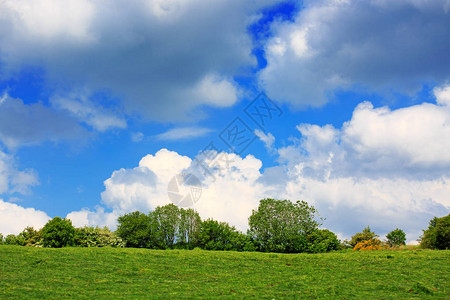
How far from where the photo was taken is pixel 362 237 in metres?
63.0

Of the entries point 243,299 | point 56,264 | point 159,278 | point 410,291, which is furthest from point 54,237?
point 410,291

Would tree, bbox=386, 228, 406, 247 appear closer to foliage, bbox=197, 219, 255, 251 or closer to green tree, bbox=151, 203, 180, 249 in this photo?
foliage, bbox=197, 219, 255, 251

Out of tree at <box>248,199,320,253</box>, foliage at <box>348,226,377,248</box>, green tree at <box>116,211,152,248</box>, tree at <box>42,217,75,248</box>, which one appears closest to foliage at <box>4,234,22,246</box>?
tree at <box>42,217,75,248</box>

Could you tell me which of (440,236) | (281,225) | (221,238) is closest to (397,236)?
(440,236)

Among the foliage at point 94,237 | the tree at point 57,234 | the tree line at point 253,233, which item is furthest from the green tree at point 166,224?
the tree at point 57,234

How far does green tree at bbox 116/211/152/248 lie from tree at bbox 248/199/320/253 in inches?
661

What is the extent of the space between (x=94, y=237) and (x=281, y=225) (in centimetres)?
2776

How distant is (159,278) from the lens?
22.9 metres

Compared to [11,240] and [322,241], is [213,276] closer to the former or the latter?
[322,241]

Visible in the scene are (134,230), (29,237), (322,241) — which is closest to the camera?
(29,237)

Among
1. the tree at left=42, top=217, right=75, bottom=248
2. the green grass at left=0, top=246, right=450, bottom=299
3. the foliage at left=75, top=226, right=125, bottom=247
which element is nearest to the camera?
the green grass at left=0, top=246, right=450, bottom=299

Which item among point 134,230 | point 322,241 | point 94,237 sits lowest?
point 322,241

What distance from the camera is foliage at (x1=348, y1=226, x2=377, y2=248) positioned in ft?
206

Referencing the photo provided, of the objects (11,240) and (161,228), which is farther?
(161,228)
